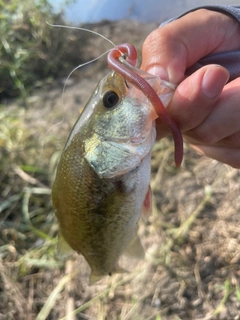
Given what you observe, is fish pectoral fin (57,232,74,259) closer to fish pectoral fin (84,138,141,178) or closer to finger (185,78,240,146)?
fish pectoral fin (84,138,141,178)

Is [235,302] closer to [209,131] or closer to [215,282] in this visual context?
[215,282]

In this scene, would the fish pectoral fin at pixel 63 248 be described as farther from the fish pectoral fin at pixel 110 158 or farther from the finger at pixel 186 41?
the finger at pixel 186 41

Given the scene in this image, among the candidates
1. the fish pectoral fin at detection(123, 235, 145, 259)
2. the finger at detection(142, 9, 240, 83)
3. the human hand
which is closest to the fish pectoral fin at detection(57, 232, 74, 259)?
→ the fish pectoral fin at detection(123, 235, 145, 259)

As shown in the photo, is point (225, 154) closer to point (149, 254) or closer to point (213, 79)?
point (213, 79)

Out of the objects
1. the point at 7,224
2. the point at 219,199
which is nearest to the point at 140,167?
the point at 219,199

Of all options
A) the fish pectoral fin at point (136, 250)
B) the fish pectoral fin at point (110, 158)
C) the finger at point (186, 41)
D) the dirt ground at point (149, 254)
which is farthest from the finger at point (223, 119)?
the dirt ground at point (149, 254)

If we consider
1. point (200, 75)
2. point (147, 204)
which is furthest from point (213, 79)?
point (147, 204)

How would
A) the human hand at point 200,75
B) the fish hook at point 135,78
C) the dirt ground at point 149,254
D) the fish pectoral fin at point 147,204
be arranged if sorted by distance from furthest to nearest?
the dirt ground at point 149,254, the fish pectoral fin at point 147,204, the human hand at point 200,75, the fish hook at point 135,78
